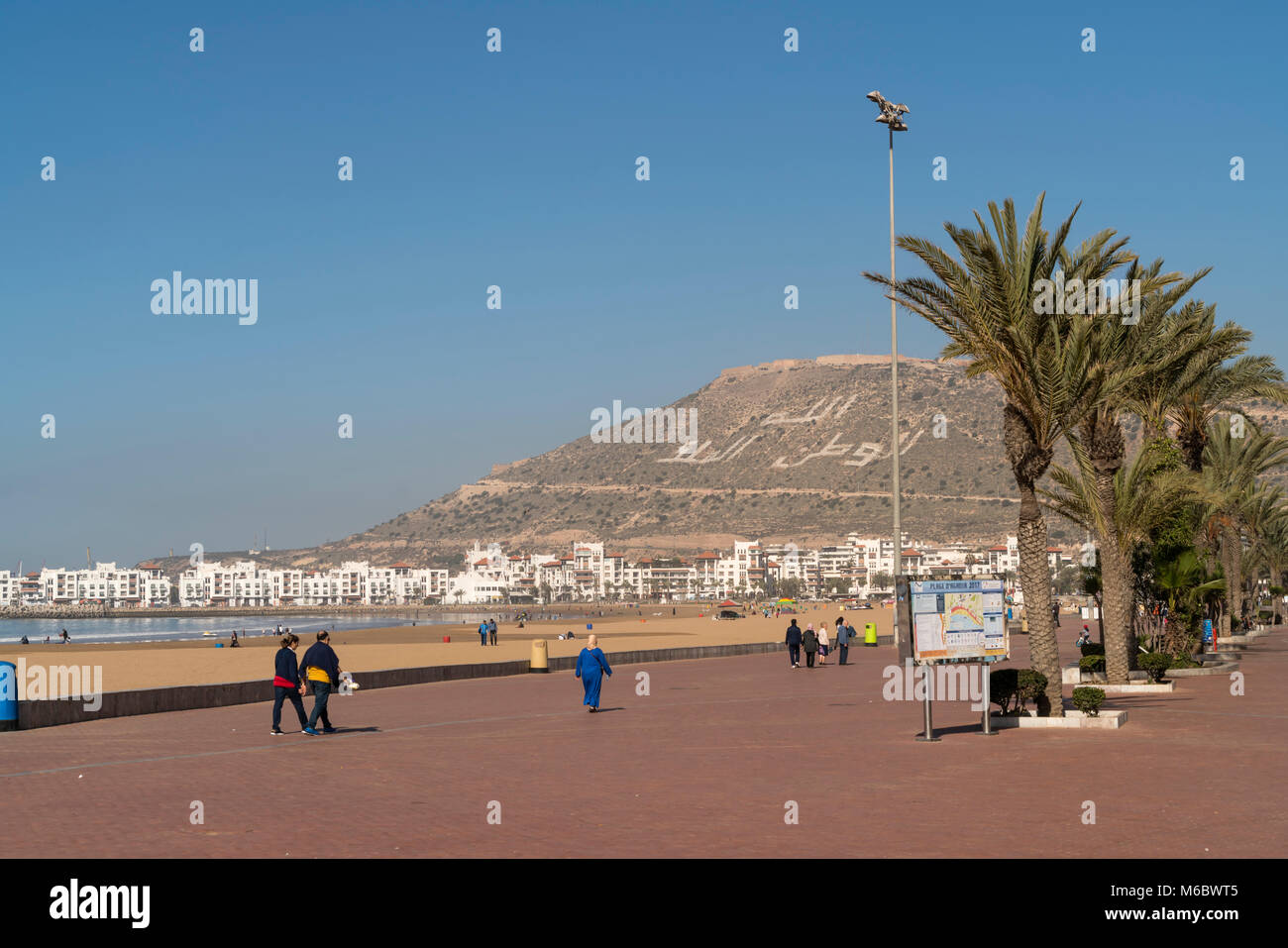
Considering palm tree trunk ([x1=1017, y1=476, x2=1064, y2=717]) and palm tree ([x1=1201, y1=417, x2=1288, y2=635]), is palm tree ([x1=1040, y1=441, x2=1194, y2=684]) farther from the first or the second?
palm tree ([x1=1201, y1=417, x2=1288, y2=635])

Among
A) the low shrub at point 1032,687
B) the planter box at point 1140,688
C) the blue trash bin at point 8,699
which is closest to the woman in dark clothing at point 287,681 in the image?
the blue trash bin at point 8,699

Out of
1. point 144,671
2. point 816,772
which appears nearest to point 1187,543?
point 816,772

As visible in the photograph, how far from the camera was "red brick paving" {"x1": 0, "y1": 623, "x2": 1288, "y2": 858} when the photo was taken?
884 centimetres

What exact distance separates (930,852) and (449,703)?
15.2 m

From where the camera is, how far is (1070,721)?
16906 millimetres

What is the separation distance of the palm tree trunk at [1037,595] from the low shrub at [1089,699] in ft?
1.58

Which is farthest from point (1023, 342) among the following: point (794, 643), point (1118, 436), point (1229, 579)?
point (1229, 579)

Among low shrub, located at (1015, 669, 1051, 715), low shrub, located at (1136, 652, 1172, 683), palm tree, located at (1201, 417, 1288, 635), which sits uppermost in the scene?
palm tree, located at (1201, 417, 1288, 635)

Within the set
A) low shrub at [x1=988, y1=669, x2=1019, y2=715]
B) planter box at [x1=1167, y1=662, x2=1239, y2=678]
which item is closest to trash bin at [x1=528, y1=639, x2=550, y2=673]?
planter box at [x1=1167, y1=662, x2=1239, y2=678]

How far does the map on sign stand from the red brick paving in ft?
3.78

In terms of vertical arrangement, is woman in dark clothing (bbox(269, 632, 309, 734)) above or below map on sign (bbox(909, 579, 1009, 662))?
below

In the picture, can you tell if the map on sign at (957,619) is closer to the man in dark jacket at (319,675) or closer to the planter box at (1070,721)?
the planter box at (1070,721)
